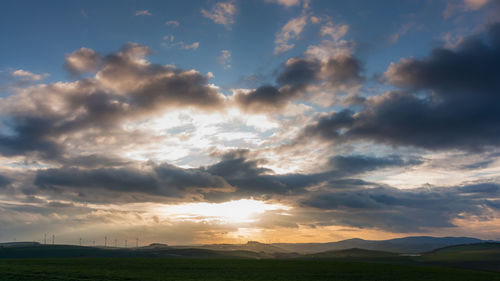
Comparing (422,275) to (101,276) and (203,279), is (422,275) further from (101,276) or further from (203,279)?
(101,276)

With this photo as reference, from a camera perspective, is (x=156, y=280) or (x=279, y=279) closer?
(x=156, y=280)

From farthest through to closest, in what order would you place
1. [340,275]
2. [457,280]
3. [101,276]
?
[340,275]
[457,280]
[101,276]

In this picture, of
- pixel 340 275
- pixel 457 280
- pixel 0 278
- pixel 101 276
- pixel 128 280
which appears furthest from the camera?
pixel 340 275

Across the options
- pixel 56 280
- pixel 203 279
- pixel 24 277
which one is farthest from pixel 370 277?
pixel 24 277

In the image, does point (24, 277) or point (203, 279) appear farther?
point (203, 279)

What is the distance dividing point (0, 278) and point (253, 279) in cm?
5472

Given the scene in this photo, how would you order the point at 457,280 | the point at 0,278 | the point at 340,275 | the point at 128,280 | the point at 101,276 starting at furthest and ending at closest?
the point at 340,275 → the point at 457,280 → the point at 101,276 → the point at 128,280 → the point at 0,278

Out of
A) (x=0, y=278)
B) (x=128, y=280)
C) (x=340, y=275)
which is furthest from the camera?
(x=340, y=275)

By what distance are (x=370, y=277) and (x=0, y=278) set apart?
8682 cm

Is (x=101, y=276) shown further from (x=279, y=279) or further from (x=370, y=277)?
(x=370, y=277)

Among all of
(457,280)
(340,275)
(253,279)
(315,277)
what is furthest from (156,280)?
(457,280)

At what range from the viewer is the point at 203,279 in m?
88.3

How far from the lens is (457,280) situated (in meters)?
94.1

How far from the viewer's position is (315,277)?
9838cm
